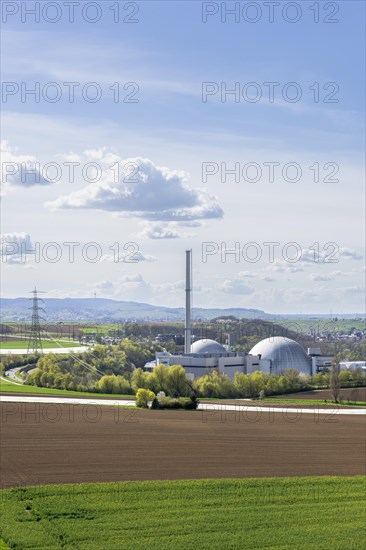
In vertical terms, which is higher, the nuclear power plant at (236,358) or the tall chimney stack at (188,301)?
the tall chimney stack at (188,301)

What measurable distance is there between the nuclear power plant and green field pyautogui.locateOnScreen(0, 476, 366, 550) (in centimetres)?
6552

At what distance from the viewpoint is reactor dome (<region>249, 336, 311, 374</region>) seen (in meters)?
110

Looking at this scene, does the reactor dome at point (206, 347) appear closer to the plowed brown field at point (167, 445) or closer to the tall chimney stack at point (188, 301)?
the tall chimney stack at point (188, 301)

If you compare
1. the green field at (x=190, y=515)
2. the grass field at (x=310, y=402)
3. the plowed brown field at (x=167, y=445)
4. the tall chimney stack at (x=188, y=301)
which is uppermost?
the tall chimney stack at (x=188, y=301)

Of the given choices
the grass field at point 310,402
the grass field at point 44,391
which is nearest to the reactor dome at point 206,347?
the grass field at point 44,391

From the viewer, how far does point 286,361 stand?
10981cm

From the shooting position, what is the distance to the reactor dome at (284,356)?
360ft

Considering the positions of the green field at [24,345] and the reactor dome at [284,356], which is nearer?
the reactor dome at [284,356]

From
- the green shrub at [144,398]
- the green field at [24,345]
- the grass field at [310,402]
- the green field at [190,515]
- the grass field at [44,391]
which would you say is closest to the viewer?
the green field at [190,515]

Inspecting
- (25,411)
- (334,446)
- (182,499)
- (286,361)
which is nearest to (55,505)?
(182,499)

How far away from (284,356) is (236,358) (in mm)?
9894

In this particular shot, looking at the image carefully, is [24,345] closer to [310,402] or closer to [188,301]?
[188,301]

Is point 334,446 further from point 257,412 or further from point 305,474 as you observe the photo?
point 257,412

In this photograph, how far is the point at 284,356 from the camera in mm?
110312
